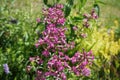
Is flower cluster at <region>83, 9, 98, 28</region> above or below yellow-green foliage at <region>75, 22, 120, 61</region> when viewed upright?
above

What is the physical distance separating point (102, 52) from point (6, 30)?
1142 millimetres

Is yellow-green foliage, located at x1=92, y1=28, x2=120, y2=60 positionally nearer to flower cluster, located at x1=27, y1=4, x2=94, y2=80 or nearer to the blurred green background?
the blurred green background

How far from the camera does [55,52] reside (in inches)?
144

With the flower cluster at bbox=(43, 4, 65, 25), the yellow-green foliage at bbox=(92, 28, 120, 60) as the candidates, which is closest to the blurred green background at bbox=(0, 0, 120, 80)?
the yellow-green foliage at bbox=(92, 28, 120, 60)

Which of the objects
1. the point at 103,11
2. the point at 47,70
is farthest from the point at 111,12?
the point at 47,70

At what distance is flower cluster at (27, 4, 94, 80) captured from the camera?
11.4ft

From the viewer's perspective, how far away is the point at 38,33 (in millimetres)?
4094

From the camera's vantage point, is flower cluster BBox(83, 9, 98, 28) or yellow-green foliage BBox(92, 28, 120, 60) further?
yellow-green foliage BBox(92, 28, 120, 60)

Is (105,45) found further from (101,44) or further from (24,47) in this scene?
(24,47)

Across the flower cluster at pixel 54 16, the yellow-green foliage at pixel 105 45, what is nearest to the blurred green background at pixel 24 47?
the yellow-green foliage at pixel 105 45

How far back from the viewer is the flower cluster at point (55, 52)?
3482 millimetres

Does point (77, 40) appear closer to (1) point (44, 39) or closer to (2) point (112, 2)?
(1) point (44, 39)

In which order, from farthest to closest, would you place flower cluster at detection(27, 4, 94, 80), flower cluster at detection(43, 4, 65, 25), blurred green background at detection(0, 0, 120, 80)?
blurred green background at detection(0, 0, 120, 80)
flower cluster at detection(43, 4, 65, 25)
flower cluster at detection(27, 4, 94, 80)

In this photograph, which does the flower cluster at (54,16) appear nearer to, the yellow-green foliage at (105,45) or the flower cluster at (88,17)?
the flower cluster at (88,17)
